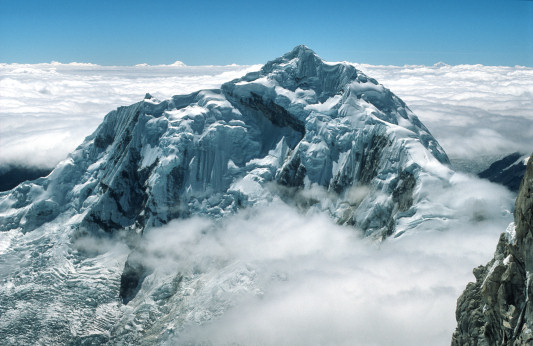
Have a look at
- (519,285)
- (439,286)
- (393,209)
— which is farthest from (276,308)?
(519,285)

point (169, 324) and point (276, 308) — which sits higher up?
point (276, 308)

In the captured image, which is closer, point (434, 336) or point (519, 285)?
point (519, 285)

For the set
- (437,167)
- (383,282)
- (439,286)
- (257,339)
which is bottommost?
(257,339)

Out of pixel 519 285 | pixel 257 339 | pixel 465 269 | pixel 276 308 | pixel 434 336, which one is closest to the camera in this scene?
pixel 519 285

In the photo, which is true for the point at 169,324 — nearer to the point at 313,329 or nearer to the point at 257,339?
the point at 257,339

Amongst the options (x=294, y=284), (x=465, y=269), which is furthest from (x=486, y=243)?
(x=294, y=284)

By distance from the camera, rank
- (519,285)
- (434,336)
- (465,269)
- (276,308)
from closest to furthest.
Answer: (519,285) < (434,336) < (465,269) < (276,308)

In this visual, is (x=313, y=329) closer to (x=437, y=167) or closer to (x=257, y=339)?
(x=257, y=339)
